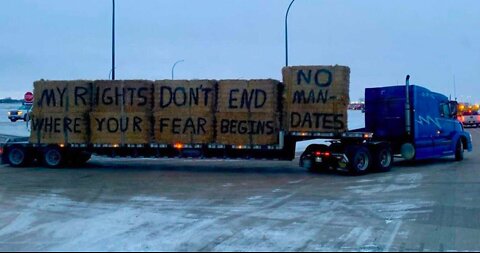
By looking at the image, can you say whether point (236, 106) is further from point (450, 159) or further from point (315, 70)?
point (450, 159)

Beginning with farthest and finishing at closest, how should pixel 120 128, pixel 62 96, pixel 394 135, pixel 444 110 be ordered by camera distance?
1. pixel 444 110
2. pixel 394 135
3. pixel 62 96
4. pixel 120 128

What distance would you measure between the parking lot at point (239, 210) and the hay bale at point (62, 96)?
2351 mm

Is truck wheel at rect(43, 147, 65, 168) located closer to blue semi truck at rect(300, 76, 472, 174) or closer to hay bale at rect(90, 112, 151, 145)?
hay bale at rect(90, 112, 151, 145)

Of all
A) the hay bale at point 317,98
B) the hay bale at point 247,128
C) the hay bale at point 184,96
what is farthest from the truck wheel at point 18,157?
the hay bale at point 317,98

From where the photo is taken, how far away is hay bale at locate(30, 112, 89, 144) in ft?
70.2

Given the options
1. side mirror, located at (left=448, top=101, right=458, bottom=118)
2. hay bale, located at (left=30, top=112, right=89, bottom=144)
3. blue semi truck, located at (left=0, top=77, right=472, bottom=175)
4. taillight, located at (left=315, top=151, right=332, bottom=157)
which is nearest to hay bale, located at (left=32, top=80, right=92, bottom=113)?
hay bale, located at (left=30, top=112, right=89, bottom=144)

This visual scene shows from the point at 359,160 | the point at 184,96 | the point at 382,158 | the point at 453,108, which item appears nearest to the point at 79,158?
the point at 184,96

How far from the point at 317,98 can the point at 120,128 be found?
6586 mm

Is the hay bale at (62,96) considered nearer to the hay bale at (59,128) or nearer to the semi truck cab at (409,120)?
Result: the hay bale at (59,128)

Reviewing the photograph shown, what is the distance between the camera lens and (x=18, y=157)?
22.3 m

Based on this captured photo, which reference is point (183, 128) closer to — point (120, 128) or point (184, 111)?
point (184, 111)

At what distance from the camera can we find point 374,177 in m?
18.7

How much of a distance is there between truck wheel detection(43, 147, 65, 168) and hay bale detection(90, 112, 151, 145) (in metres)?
1.46

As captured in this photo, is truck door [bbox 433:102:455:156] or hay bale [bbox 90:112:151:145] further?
truck door [bbox 433:102:455:156]
